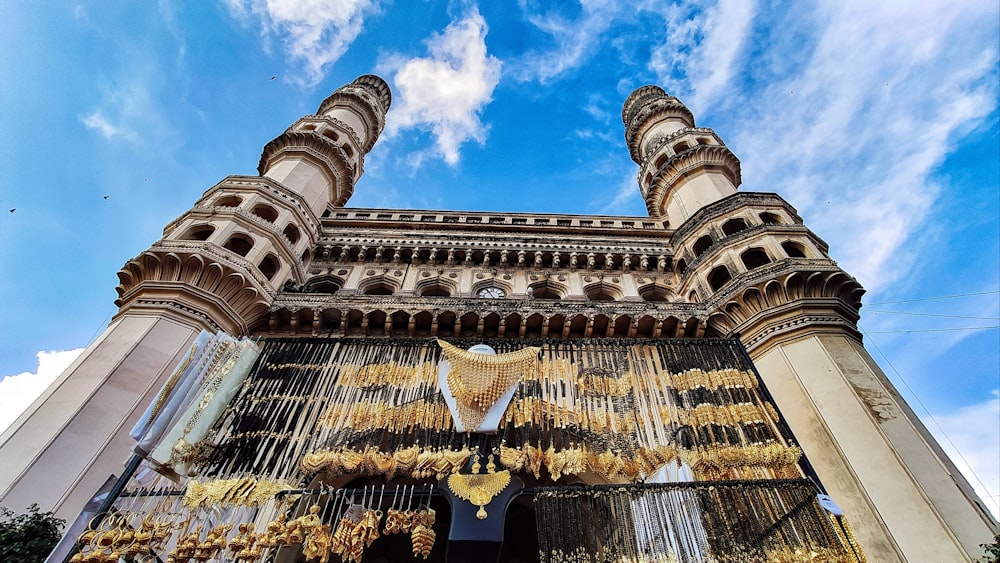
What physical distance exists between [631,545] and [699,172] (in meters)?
16.1

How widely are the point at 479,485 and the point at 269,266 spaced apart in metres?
10.0

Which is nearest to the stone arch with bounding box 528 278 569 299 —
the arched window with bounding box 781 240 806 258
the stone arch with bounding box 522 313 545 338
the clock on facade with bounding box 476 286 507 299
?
the clock on facade with bounding box 476 286 507 299

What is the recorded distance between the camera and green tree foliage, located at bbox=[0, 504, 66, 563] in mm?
7793

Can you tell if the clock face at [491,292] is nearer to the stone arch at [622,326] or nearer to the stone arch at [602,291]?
the stone arch at [602,291]

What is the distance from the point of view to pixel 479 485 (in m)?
9.57

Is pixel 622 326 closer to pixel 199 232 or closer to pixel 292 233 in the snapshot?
pixel 292 233

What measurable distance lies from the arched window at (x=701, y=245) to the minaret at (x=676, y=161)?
2.04m

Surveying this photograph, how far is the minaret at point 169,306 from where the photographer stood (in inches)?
388

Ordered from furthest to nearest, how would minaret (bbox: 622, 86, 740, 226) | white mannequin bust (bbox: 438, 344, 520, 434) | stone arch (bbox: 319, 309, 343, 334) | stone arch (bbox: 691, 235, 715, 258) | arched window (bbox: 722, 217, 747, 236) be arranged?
minaret (bbox: 622, 86, 740, 226) → stone arch (bbox: 691, 235, 715, 258) → arched window (bbox: 722, 217, 747, 236) → stone arch (bbox: 319, 309, 343, 334) → white mannequin bust (bbox: 438, 344, 520, 434)

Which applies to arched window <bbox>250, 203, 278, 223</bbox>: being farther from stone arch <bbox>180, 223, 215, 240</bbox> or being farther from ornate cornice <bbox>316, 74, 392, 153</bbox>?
ornate cornice <bbox>316, 74, 392, 153</bbox>

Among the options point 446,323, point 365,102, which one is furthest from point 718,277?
point 365,102

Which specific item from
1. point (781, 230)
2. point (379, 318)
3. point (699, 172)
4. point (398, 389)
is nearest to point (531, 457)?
point (398, 389)

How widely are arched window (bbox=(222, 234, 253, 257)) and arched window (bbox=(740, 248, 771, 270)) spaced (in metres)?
14.4

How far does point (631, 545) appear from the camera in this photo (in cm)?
869
